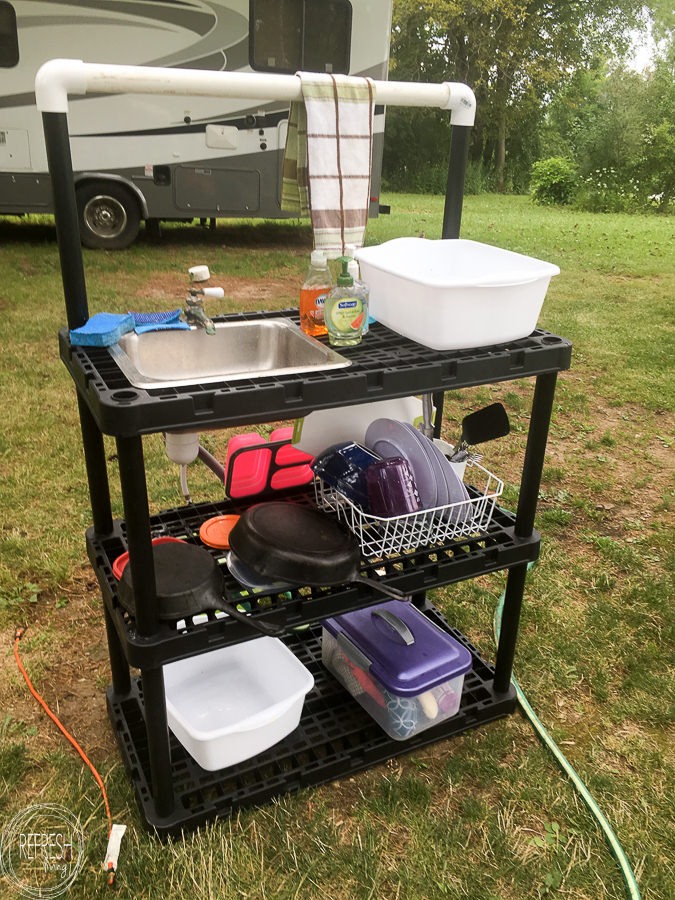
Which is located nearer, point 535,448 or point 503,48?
point 535,448

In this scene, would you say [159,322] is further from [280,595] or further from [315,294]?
[280,595]

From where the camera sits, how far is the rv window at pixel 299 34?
6902 millimetres

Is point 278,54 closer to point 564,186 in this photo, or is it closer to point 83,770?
point 83,770

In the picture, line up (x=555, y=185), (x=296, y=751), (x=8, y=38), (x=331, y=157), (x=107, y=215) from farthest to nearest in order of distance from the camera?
(x=555, y=185) → (x=107, y=215) → (x=8, y=38) → (x=296, y=751) → (x=331, y=157)

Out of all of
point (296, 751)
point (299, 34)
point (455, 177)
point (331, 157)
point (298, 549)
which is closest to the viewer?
point (298, 549)

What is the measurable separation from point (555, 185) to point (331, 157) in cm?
1521

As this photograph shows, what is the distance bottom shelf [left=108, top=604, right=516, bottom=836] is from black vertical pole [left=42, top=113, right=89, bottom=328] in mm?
1089

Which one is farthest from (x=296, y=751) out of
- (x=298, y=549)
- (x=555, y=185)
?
(x=555, y=185)

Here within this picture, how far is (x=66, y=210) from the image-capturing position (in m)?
1.54

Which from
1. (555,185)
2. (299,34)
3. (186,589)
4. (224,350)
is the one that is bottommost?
(555,185)

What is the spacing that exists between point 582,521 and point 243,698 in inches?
71.9

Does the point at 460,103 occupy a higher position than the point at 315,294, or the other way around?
the point at 460,103

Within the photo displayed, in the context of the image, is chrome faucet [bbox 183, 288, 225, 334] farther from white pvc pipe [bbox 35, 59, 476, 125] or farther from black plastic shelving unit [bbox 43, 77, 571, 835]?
white pvc pipe [bbox 35, 59, 476, 125]

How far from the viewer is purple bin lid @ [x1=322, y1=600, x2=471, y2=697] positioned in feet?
6.29
